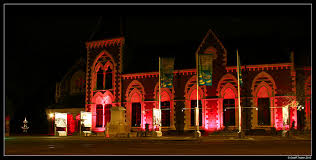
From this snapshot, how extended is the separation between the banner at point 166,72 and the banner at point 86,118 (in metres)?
8.95

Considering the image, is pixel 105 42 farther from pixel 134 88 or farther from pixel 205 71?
pixel 205 71

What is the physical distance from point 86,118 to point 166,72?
1000 centimetres

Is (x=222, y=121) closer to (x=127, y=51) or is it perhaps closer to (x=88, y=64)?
(x=127, y=51)

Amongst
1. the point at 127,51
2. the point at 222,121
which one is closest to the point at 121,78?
the point at 127,51

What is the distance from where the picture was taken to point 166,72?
112 feet

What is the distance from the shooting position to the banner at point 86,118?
36750 millimetres

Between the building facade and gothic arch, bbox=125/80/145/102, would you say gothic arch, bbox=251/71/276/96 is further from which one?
gothic arch, bbox=125/80/145/102

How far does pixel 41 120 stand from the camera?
1909 inches

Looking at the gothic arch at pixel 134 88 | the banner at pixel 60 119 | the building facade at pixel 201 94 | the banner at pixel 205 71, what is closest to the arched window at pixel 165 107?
the building facade at pixel 201 94

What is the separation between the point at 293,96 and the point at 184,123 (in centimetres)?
1103

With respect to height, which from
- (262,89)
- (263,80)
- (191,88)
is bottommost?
(262,89)

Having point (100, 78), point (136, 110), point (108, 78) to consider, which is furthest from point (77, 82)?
point (136, 110)

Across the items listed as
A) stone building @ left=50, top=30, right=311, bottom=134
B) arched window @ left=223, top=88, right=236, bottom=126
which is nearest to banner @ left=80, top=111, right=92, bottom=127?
stone building @ left=50, top=30, right=311, bottom=134

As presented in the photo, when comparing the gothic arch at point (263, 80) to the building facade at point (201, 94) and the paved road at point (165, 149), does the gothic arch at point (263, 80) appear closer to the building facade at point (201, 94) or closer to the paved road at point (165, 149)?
the building facade at point (201, 94)
